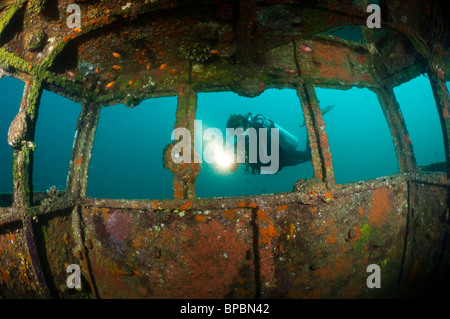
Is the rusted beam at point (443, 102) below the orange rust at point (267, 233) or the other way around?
the other way around

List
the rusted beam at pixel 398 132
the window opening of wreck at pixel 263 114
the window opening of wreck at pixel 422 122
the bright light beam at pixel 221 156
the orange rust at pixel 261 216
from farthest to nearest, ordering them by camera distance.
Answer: the window opening of wreck at pixel 422 122 → the window opening of wreck at pixel 263 114 → the bright light beam at pixel 221 156 → the rusted beam at pixel 398 132 → the orange rust at pixel 261 216

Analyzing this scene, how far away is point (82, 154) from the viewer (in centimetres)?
319

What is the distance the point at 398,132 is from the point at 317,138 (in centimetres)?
191

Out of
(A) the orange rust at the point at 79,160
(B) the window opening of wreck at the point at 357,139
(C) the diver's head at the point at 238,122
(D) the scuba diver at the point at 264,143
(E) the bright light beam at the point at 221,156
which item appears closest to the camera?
(A) the orange rust at the point at 79,160

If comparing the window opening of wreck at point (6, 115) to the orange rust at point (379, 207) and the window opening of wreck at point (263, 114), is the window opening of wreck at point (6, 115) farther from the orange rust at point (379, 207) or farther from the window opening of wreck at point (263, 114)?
the orange rust at point (379, 207)

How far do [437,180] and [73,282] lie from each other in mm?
5673

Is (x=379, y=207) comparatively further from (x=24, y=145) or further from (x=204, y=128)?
(x=204, y=128)

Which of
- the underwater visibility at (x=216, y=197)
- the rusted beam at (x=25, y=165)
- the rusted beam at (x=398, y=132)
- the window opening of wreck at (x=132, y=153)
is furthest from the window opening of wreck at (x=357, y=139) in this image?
the rusted beam at (x=25, y=165)

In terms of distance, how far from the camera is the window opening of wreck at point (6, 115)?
49.3 m

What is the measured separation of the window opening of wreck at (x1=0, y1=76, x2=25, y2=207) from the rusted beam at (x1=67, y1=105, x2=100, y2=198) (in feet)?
212

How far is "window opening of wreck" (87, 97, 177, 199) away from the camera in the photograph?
66000mm

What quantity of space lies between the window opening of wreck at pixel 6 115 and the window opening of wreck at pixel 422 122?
377 feet
